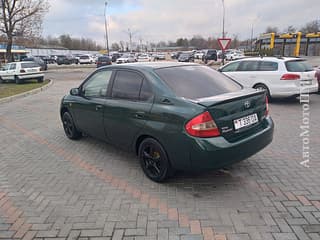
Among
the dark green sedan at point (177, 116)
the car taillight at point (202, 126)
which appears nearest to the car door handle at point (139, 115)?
the dark green sedan at point (177, 116)

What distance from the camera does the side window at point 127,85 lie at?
3.64m

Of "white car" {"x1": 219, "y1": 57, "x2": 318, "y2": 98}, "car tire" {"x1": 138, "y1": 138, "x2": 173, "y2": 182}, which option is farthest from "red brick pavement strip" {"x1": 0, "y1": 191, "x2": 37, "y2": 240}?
"white car" {"x1": 219, "y1": 57, "x2": 318, "y2": 98}

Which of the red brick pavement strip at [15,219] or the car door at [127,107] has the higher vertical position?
the car door at [127,107]

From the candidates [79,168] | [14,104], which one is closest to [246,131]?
[79,168]

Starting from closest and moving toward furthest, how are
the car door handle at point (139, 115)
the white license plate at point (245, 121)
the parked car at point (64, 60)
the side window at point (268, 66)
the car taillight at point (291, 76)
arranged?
the white license plate at point (245, 121), the car door handle at point (139, 115), the car taillight at point (291, 76), the side window at point (268, 66), the parked car at point (64, 60)

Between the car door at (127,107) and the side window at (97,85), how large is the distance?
249 millimetres

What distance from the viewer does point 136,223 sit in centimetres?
267

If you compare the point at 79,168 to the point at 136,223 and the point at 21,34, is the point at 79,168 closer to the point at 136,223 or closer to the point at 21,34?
the point at 136,223

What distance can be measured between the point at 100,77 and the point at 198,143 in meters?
2.39

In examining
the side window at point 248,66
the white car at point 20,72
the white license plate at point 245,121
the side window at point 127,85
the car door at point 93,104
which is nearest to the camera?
the white license plate at point 245,121

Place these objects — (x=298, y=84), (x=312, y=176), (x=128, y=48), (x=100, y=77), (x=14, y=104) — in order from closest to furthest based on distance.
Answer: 1. (x=312, y=176)
2. (x=100, y=77)
3. (x=298, y=84)
4. (x=14, y=104)
5. (x=128, y=48)

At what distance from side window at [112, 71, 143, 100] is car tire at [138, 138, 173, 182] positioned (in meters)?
0.69

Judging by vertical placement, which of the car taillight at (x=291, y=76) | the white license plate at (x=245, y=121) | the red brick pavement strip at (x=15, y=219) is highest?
the car taillight at (x=291, y=76)

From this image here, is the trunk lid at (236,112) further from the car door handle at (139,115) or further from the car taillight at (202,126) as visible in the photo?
the car door handle at (139,115)
